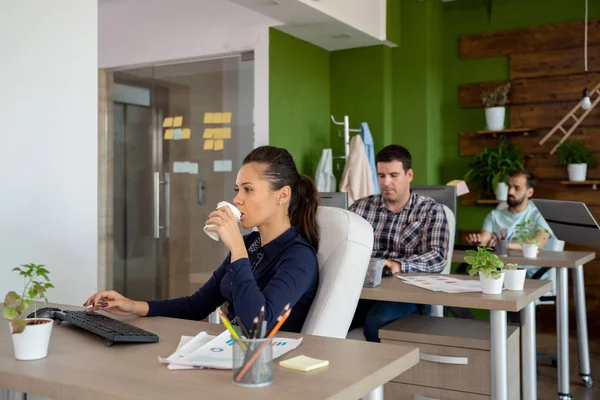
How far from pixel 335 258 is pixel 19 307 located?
948 millimetres

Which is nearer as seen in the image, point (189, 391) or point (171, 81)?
point (189, 391)

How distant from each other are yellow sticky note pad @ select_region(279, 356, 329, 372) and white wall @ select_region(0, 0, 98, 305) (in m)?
1.43

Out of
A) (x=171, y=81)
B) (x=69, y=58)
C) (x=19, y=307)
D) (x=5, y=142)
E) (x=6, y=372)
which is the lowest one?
(x=6, y=372)

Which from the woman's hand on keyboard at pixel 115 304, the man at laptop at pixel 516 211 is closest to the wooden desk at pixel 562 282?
the man at laptop at pixel 516 211

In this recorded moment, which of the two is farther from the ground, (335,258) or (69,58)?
(69,58)

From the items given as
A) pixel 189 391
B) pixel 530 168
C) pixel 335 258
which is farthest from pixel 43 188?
pixel 530 168

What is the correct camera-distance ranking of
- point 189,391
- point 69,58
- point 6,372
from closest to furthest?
point 189,391 → point 6,372 → point 69,58

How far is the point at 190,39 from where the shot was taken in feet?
17.7

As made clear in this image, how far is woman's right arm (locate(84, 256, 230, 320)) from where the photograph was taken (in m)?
1.96

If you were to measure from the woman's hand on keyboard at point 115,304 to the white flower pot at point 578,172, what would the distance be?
4.41 m

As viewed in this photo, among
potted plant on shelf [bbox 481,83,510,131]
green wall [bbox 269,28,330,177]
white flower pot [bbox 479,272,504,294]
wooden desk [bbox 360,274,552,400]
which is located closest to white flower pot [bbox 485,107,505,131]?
potted plant on shelf [bbox 481,83,510,131]

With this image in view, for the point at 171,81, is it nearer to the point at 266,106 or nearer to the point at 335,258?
the point at 266,106

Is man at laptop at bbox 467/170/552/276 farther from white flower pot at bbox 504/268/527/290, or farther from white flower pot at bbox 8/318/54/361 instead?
white flower pot at bbox 8/318/54/361

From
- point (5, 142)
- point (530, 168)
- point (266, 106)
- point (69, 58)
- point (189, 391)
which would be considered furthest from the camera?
point (530, 168)
